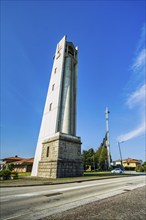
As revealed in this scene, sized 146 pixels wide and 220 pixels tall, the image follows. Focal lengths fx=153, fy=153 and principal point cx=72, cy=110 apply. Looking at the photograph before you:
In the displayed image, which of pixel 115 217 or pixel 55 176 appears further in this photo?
pixel 55 176

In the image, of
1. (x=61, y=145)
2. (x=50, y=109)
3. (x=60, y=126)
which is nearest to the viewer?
(x=61, y=145)

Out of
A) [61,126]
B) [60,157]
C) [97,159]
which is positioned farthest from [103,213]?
[97,159]

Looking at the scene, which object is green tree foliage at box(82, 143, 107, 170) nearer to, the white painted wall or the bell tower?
the bell tower

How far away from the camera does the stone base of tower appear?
20.9m

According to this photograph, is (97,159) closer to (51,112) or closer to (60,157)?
(51,112)

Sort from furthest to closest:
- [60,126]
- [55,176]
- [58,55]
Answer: [58,55]
[60,126]
[55,176]

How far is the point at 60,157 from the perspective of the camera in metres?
21.4

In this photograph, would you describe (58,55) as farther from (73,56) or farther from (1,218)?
(1,218)

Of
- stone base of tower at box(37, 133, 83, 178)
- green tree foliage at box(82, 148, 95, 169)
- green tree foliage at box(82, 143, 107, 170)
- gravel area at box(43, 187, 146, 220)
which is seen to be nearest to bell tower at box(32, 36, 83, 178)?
stone base of tower at box(37, 133, 83, 178)

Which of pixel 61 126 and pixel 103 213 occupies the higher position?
pixel 61 126

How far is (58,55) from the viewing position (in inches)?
1302

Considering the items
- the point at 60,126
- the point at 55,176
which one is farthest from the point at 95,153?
the point at 55,176

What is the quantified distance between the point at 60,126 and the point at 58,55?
16.2 m

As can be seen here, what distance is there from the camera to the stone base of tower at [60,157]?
20.9 meters
